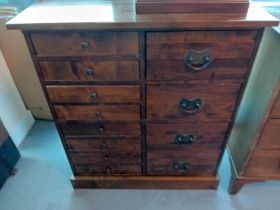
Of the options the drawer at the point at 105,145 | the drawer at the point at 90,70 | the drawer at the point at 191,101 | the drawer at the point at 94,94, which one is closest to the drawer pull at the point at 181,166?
the drawer at the point at 105,145

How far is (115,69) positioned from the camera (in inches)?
35.4

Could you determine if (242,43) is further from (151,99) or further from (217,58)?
(151,99)

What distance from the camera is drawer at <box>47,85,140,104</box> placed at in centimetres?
96

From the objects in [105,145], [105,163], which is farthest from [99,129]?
[105,163]

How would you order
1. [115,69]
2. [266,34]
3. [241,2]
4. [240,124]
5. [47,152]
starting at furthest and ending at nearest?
[47,152], [240,124], [266,34], [115,69], [241,2]

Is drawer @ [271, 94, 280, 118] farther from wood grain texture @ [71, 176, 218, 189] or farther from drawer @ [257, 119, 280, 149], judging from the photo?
wood grain texture @ [71, 176, 218, 189]

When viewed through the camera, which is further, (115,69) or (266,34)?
(266,34)

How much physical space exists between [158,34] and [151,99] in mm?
276

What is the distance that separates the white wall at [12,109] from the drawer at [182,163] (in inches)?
37.9

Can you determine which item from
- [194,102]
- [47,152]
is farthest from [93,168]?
[194,102]

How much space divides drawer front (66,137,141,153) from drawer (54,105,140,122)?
141 millimetres

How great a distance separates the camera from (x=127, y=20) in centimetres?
79

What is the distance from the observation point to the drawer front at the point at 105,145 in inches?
45.8

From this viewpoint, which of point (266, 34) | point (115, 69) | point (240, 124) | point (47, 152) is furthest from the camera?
point (47, 152)
